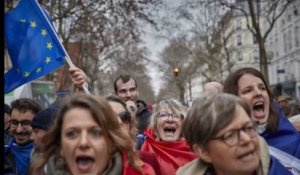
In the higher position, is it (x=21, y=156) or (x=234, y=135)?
(x=234, y=135)

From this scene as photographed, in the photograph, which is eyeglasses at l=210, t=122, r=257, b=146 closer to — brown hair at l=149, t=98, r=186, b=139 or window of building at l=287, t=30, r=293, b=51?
brown hair at l=149, t=98, r=186, b=139

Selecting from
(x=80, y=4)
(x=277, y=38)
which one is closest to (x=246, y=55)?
(x=277, y=38)

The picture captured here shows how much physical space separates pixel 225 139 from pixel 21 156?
242cm

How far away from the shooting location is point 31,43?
538 cm

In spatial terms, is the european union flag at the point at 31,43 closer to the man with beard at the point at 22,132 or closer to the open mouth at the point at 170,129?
the man with beard at the point at 22,132

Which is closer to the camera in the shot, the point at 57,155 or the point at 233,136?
the point at 233,136

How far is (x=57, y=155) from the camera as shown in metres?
2.97

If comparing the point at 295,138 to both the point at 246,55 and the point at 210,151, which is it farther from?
the point at 246,55

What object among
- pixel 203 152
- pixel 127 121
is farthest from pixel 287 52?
pixel 203 152

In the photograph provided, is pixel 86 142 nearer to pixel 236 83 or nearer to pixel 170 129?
pixel 236 83

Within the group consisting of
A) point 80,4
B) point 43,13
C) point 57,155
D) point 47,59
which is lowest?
point 57,155

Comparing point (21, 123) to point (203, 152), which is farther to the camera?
point (21, 123)

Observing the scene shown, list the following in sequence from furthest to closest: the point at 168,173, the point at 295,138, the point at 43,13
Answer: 1. the point at 43,13
2. the point at 168,173
3. the point at 295,138

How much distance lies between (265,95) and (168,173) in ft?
3.50
